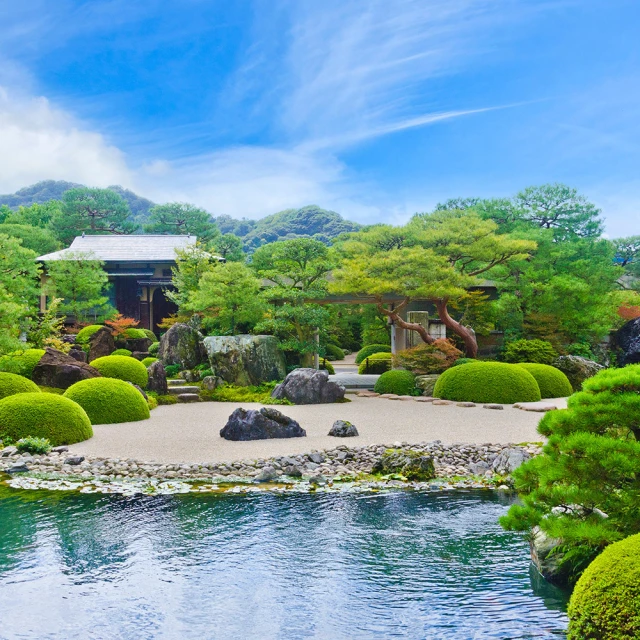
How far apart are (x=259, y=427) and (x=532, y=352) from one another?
1085 centimetres

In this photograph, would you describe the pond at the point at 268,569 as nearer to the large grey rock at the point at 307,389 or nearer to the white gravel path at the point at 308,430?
the white gravel path at the point at 308,430

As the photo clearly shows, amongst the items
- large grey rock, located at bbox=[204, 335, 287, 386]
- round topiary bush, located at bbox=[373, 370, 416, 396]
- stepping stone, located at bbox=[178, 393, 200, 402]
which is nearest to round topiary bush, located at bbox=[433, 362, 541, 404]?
round topiary bush, located at bbox=[373, 370, 416, 396]

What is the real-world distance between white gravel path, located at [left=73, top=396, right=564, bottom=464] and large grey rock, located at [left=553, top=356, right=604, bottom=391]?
313 centimetres

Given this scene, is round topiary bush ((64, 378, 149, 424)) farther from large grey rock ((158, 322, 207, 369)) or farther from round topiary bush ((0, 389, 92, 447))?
large grey rock ((158, 322, 207, 369))

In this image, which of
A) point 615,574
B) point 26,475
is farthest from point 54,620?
point 26,475

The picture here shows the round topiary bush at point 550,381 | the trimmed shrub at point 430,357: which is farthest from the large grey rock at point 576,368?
the trimmed shrub at point 430,357

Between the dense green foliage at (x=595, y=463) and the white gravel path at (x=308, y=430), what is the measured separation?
5746 mm

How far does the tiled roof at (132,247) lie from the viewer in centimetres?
2894

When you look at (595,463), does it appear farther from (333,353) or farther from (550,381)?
(333,353)

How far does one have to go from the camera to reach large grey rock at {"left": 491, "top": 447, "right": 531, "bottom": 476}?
861cm

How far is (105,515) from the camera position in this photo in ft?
23.3

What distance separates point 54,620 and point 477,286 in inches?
765

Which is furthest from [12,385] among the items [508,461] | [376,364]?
[376,364]

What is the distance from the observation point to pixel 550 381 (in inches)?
652
